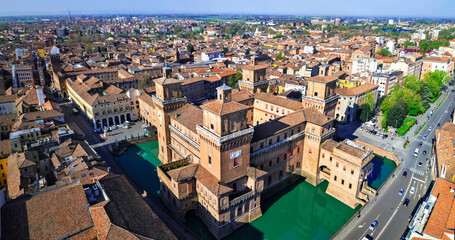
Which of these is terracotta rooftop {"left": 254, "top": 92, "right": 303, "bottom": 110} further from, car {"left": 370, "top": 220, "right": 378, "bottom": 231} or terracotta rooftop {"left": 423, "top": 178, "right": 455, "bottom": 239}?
terracotta rooftop {"left": 423, "top": 178, "right": 455, "bottom": 239}

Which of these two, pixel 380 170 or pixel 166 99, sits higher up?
pixel 166 99

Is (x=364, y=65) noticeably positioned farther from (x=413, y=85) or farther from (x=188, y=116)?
(x=188, y=116)

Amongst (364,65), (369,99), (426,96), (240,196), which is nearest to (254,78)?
(240,196)

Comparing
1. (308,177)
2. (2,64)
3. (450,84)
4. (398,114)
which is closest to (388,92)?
(398,114)

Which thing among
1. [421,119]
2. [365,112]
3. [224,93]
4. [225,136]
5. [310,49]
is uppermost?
[224,93]

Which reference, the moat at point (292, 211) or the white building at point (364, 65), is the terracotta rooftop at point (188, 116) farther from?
the white building at point (364, 65)

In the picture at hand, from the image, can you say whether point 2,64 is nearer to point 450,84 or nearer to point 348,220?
point 348,220

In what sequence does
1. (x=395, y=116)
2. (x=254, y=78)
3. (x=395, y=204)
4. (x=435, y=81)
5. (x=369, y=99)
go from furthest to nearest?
(x=435, y=81) → (x=369, y=99) → (x=395, y=116) → (x=254, y=78) → (x=395, y=204)
